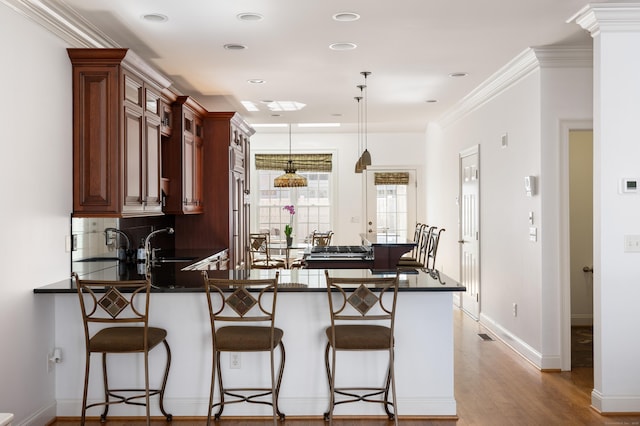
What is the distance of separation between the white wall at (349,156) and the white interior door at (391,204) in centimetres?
12

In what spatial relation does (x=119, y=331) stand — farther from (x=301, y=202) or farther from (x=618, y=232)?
(x=301, y=202)

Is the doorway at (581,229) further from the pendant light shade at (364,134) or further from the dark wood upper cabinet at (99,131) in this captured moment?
the dark wood upper cabinet at (99,131)

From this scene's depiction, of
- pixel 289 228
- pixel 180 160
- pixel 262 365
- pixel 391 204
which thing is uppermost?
pixel 180 160

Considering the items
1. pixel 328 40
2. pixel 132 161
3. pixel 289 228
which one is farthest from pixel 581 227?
pixel 132 161

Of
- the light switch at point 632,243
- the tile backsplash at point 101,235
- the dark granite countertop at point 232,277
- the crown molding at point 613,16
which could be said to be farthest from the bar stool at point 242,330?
the crown molding at point 613,16

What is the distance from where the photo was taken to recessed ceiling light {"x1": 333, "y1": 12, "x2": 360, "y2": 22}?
402 cm

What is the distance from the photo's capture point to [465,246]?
25.0 feet

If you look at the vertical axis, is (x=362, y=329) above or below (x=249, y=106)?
below

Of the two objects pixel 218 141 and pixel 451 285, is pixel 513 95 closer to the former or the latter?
pixel 451 285

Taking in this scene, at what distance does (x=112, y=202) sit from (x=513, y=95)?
3.91m

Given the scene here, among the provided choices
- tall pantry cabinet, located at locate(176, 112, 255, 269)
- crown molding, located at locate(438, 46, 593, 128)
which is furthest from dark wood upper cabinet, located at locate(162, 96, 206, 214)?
crown molding, located at locate(438, 46, 593, 128)

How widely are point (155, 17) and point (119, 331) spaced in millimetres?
2149

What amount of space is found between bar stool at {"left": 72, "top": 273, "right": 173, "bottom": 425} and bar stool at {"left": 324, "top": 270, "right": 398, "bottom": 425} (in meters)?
1.09

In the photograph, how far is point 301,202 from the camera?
1120 cm
